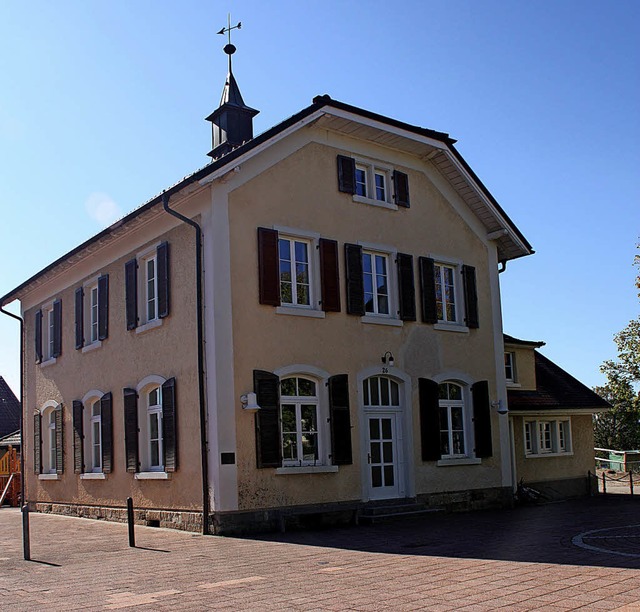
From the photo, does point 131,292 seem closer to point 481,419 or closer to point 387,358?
point 387,358

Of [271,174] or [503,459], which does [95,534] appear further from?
[503,459]

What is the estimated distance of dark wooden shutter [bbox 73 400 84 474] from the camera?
2058cm

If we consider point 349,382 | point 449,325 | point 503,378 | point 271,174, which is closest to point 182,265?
point 271,174

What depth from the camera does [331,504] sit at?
1612cm

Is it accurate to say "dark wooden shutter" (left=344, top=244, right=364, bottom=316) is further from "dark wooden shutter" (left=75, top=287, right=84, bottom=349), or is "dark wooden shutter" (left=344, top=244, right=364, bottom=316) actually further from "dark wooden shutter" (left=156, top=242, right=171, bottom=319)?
"dark wooden shutter" (left=75, top=287, right=84, bottom=349)

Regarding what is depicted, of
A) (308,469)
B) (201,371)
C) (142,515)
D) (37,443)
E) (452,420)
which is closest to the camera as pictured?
(201,371)

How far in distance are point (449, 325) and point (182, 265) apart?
657cm

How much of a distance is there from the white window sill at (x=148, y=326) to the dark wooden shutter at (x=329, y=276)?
3384 mm

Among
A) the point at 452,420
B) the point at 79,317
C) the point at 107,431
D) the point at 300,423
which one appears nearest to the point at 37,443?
the point at 79,317

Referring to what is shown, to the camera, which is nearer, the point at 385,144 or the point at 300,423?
the point at 300,423

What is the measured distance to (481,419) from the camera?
64.8 ft

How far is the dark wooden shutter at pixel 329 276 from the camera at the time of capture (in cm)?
1683

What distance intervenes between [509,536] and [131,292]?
9.42 metres

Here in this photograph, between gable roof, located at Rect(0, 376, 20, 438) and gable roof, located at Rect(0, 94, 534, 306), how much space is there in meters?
14.4
